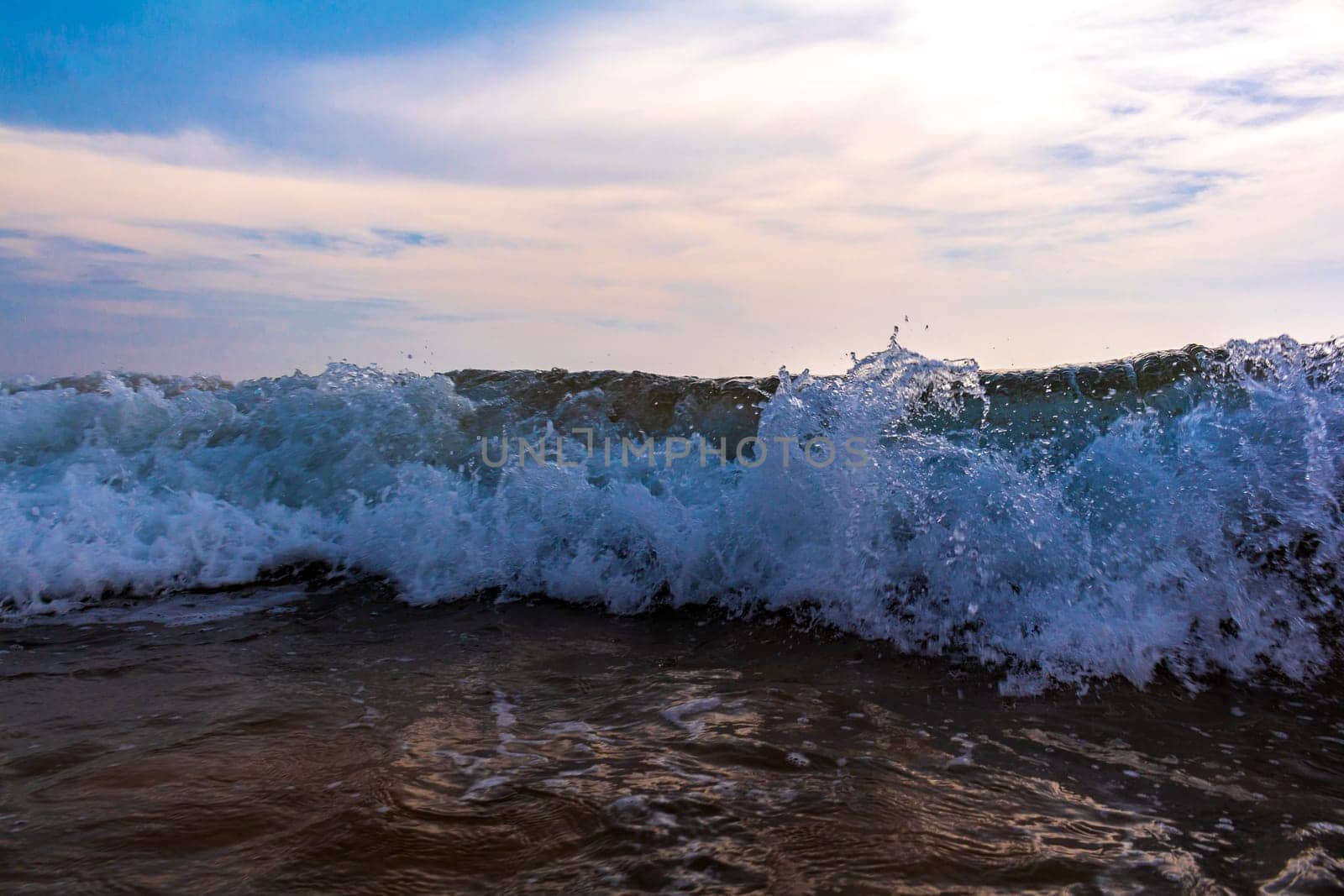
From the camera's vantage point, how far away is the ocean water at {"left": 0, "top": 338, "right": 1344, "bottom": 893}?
74.7 inches

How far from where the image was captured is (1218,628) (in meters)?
3.33

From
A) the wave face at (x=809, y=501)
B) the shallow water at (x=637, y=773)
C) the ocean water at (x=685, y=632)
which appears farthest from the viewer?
the wave face at (x=809, y=501)

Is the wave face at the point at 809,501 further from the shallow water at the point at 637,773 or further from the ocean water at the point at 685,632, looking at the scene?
the shallow water at the point at 637,773

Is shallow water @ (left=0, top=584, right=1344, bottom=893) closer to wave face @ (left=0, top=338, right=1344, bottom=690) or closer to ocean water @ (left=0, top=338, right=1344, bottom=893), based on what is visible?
ocean water @ (left=0, top=338, right=1344, bottom=893)

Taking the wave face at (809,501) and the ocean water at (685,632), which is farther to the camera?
the wave face at (809,501)

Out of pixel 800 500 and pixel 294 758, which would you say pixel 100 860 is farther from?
pixel 800 500

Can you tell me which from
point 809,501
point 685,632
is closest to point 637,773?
point 685,632

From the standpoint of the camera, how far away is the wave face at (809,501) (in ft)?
11.5

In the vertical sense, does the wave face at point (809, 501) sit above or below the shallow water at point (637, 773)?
above

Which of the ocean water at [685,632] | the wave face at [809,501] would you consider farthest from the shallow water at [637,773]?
the wave face at [809,501]

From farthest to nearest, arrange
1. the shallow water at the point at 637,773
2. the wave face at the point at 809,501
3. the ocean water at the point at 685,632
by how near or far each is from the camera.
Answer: the wave face at the point at 809,501
the ocean water at the point at 685,632
the shallow water at the point at 637,773

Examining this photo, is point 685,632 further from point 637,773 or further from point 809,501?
point 637,773

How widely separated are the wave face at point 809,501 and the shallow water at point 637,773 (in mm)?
447

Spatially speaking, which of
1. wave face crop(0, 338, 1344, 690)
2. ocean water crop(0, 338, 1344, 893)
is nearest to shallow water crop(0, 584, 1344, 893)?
ocean water crop(0, 338, 1344, 893)
